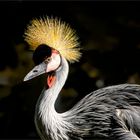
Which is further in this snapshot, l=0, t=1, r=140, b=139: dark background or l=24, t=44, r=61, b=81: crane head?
l=0, t=1, r=140, b=139: dark background

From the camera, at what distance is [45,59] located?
4875 mm

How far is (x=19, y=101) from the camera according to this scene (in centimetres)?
701

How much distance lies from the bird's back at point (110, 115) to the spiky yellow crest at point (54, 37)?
29 cm

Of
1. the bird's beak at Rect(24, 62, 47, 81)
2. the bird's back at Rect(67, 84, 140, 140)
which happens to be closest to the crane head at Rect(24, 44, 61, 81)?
the bird's beak at Rect(24, 62, 47, 81)

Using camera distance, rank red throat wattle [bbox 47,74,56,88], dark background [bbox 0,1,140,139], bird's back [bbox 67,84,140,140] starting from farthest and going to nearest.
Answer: dark background [bbox 0,1,140,139] → red throat wattle [bbox 47,74,56,88] → bird's back [bbox 67,84,140,140]

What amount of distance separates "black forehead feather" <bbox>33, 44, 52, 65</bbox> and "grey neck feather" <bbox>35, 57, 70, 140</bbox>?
10 cm

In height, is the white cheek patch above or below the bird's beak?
above

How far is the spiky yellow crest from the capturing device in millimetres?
4957

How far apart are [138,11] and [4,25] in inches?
40.6

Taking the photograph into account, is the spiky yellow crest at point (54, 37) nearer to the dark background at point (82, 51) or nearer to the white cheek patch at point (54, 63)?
the white cheek patch at point (54, 63)

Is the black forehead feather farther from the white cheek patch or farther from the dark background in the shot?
the dark background

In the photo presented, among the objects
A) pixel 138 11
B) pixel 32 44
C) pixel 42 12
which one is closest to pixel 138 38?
pixel 138 11

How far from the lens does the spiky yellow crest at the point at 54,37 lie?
195 inches

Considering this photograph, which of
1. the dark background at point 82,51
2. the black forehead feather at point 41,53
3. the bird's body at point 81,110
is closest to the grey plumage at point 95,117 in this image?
the bird's body at point 81,110
